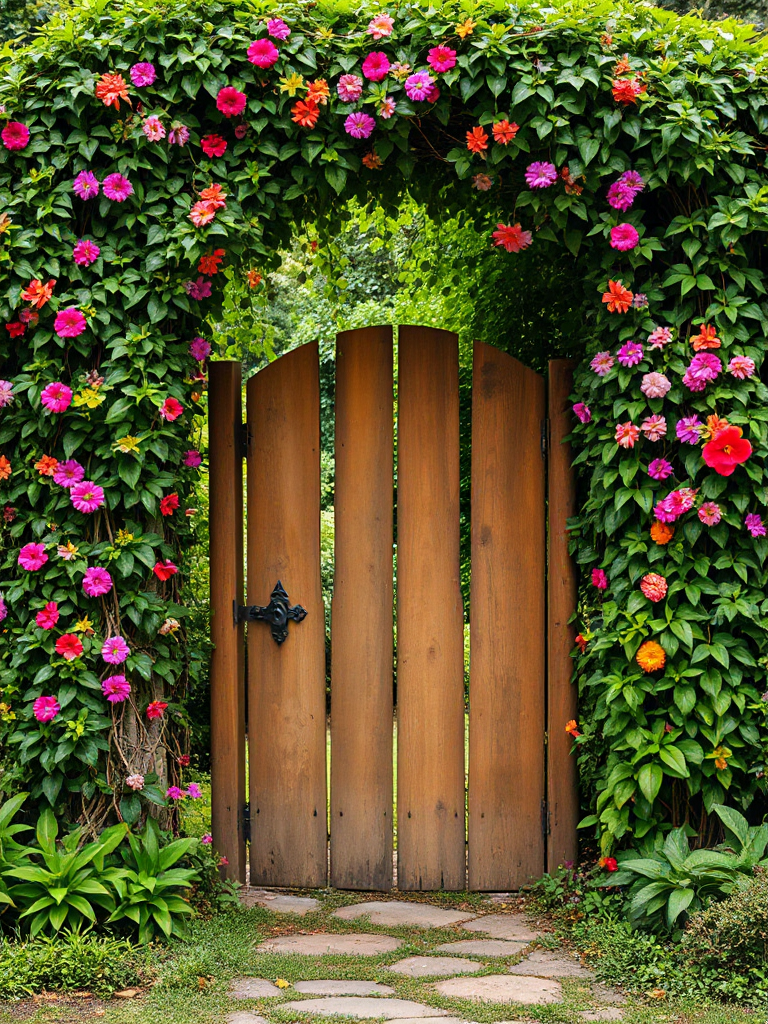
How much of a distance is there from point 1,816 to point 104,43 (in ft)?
7.52

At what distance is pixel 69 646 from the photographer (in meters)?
2.80

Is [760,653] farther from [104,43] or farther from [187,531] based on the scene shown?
[104,43]

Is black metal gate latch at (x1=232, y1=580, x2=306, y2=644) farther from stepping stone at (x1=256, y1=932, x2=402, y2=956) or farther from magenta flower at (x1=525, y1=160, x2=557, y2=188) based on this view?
magenta flower at (x1=525, y1=160, x2=557, y2=188)

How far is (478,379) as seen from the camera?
3.34m

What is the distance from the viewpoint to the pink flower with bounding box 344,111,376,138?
2.81 m

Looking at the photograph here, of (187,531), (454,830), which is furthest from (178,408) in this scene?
(454,830)

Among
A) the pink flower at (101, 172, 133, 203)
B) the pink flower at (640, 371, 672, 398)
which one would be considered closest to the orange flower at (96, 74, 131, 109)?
the pink flower at (101, 172, 133, 203)

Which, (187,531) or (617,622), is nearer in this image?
(617,622)

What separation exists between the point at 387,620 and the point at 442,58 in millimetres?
1830

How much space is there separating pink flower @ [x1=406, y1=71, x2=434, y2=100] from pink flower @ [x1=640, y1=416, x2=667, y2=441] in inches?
46.2

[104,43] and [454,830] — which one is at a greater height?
[104,43]

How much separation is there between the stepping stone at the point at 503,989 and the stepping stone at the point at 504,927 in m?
0.33

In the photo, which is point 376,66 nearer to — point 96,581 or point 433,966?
point 96,581

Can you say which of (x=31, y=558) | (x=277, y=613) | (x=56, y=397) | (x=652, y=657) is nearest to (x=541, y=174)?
(x=652, y=657)
